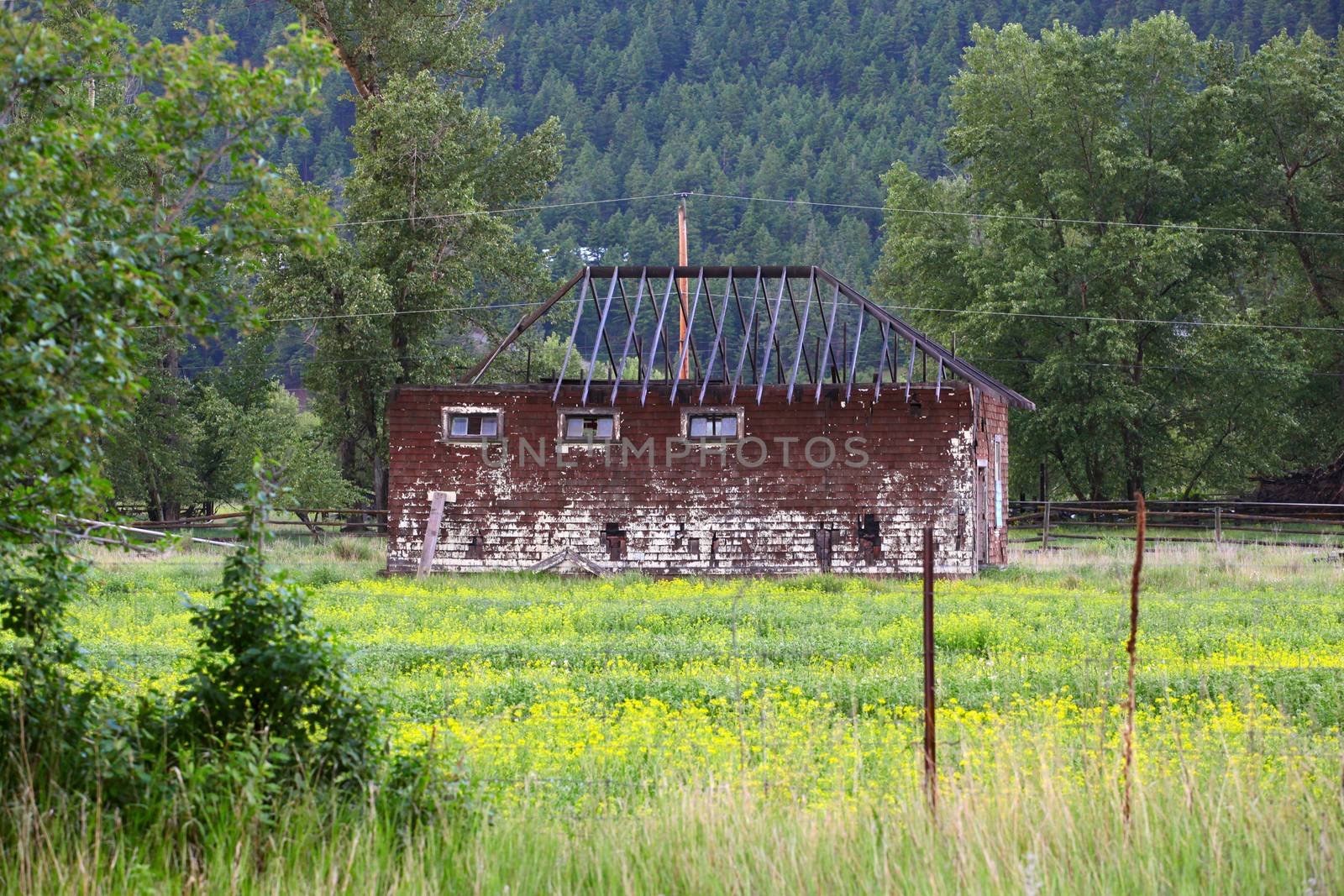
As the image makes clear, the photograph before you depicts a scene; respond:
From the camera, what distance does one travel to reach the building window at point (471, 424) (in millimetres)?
27500

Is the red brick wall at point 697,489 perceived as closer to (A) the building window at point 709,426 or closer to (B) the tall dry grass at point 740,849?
(A) the building window at point 709,426

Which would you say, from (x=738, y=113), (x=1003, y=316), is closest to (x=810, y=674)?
(x=1003, y=316)

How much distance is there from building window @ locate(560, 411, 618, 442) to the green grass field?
23.3 ft

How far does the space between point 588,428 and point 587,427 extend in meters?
0.02

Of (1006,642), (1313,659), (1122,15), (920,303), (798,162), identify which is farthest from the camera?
(1122,15)

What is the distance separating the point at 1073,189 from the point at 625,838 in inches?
1608

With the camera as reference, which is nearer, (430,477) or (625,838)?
(625,838)

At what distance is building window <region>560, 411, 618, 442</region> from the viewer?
90.1 feet

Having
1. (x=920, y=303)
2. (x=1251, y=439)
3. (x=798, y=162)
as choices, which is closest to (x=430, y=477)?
(x=920, y=303)

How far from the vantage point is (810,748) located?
763 cm

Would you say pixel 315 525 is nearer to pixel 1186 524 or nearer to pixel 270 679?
pixel 1186 524

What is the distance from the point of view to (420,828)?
21.5 ft

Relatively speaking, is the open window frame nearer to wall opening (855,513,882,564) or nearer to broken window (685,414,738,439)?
broken window (685,414,738,439)

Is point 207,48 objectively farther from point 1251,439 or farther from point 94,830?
point 1251,439
